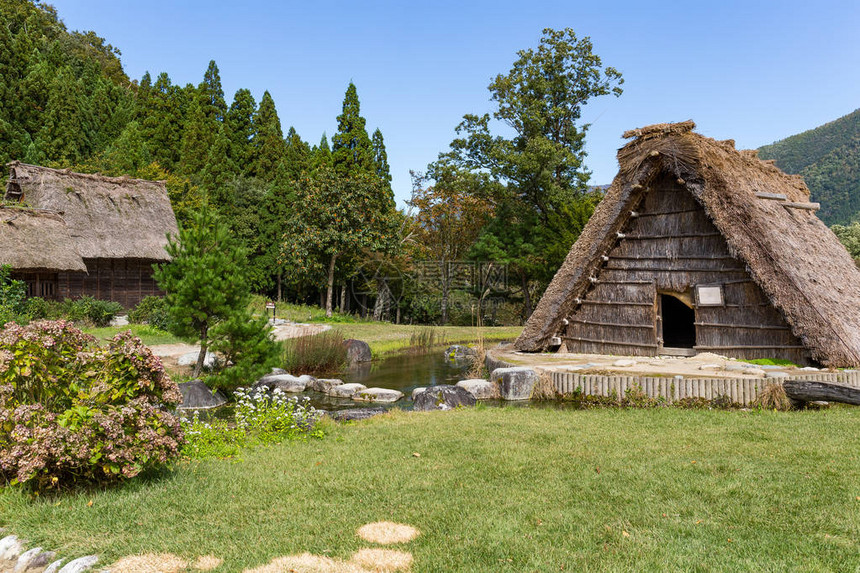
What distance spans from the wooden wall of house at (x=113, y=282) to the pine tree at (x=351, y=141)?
11845 mm

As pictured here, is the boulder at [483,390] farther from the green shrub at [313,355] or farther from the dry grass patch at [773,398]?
the green shrub at [313,355]

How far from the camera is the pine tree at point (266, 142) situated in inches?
1499

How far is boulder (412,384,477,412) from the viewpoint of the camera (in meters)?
10.6

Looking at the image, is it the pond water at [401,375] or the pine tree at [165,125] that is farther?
the pine tree at [165,125]

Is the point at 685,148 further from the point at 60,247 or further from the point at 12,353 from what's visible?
the point at 60,247

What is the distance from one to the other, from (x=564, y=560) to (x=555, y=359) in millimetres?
10239

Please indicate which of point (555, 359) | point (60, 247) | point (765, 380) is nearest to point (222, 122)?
point (60, 247)

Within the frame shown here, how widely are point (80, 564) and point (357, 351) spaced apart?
14.7m

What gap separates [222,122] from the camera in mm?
42906

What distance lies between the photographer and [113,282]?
84.3 ft

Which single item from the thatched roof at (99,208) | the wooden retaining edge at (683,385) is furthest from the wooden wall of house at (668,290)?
the thatched roof at (99,208)

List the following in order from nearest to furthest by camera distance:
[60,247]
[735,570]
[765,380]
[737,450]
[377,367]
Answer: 1. [735,570]
2. [737,450]
3. [765,380]
4. [377,367]
5. [60,247]

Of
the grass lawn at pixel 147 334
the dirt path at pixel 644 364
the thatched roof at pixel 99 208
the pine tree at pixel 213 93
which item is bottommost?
the dirt path at pixel 644 364

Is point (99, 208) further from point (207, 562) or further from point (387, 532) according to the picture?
point (387, 532)
